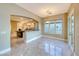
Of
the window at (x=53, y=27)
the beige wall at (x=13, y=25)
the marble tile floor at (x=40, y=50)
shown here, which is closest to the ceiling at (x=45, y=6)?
the marble tile floor at (x=40, y=50)

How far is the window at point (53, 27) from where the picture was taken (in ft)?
33.5

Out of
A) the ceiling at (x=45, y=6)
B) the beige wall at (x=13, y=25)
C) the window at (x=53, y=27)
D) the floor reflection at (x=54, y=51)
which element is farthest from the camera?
the beige wall at (x=13, y=25)

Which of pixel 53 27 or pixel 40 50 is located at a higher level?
pixel 53 27

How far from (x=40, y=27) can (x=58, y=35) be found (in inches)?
107

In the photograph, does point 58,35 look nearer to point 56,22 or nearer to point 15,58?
point 56,22

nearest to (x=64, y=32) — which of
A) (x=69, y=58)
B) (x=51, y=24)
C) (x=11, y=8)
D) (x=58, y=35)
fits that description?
(x=58, y=35)

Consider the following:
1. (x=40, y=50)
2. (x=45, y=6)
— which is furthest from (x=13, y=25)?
(x=40, y=50)

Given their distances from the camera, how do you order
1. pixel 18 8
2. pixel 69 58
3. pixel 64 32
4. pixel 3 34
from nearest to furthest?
pixel 69 58, pixel 3 34, pixel 18 8, pixel 64 32

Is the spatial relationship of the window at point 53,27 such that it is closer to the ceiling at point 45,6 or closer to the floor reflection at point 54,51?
the ceiling at point 45,6

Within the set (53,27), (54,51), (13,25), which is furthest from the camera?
(13,25)

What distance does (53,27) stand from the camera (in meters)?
11.2

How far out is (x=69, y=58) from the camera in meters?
2.38

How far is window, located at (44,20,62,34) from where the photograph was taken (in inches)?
403

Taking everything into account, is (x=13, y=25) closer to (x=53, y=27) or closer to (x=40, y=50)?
(x=53, y=27)
